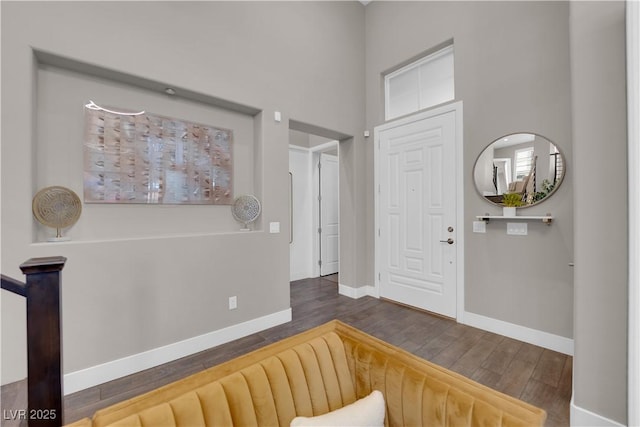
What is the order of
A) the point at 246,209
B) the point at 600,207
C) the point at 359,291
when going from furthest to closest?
the point at 359,291
the point at 246,209
the point at 600,207

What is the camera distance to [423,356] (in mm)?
2418

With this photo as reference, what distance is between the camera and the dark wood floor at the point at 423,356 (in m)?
1.86

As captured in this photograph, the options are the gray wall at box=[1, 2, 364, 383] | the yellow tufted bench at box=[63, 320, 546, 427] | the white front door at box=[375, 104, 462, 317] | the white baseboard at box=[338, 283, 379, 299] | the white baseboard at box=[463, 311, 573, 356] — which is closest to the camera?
the yellow tufted bench at box=[63, 320, 546, 427]

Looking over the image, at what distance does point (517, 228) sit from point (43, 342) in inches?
134

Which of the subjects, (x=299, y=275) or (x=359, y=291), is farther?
(x=299, y=275)

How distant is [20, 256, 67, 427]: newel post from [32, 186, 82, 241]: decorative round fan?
4.39 feet

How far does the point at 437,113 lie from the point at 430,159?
0.54m

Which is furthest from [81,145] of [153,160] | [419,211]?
[419,211]

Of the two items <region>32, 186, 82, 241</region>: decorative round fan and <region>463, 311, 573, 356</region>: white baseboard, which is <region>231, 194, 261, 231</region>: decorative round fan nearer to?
<region>32, 186, 82, 241</region>: decorative round fan

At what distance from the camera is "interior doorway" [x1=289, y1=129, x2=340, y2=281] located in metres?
4.99

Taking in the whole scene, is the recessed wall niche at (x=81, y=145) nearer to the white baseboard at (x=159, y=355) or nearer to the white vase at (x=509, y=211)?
the white baseboard at (x=159, y=355)

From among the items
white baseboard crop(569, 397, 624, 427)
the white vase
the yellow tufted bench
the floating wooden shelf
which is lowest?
white baseboard crop(569, 397, 624, 427)

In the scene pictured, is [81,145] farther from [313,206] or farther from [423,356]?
[313,206]

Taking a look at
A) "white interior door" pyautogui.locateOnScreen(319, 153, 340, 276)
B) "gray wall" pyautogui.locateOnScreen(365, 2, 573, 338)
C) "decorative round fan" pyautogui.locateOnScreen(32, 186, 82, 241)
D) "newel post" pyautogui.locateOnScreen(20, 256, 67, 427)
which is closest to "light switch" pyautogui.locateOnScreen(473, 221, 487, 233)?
"gray wall" pyautogui.locateOnScreen(365, 2, 573, 338)
